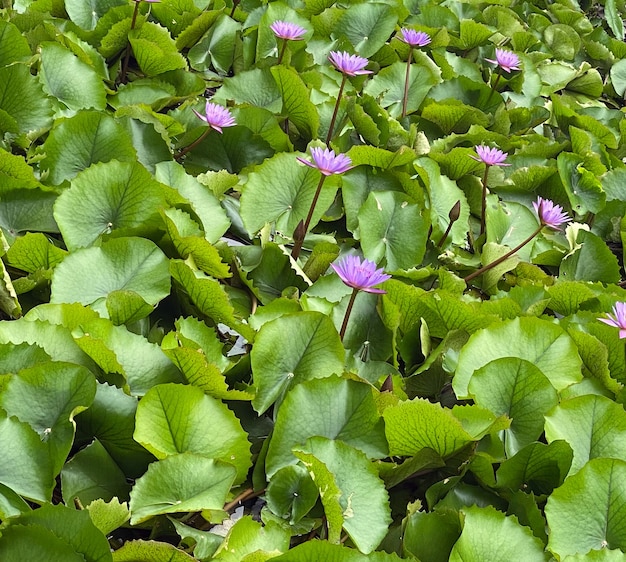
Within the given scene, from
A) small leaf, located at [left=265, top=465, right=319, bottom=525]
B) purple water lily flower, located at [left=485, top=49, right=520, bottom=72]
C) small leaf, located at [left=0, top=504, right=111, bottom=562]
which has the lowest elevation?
purple water lily flower, located at [left=485, top=49, right=520, bottom=72]

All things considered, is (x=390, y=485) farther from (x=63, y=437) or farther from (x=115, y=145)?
(x=115, y=145)

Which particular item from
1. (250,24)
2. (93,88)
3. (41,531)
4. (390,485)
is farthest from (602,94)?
(41,531)

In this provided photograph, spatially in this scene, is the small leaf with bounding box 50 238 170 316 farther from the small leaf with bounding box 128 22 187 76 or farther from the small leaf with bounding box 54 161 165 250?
the small leaf with bounding box 128 22 187 76

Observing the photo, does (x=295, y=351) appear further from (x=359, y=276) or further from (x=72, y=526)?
(x=72, y=526)

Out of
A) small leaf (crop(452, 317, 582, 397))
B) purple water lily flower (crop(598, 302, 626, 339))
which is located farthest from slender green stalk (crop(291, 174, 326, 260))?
purple water lily flower (crop(598, 302, 626, 339))

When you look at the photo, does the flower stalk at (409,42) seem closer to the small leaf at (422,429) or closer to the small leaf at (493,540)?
the small leaf at (422,429)

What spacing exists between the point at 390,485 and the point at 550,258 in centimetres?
55

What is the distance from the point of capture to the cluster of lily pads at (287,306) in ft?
2.28

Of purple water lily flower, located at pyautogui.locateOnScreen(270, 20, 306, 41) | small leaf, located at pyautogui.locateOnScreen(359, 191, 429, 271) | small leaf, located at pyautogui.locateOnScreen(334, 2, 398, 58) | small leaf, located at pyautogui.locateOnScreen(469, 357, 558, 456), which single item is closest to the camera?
small leaf, located at pyautogui.locateOnScreen(469, 357, 558, 456)

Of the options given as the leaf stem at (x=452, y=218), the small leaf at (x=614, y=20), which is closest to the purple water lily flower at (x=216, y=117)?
the leaf stem at (x=452, y=218)

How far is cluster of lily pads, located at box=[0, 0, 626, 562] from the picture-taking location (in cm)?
70

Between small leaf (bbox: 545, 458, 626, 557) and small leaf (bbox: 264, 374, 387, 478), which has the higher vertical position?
small leaf (bbox: 264, 374, 387, 478)

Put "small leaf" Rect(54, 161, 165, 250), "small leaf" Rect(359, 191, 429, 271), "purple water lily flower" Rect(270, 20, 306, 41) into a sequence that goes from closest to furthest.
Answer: "small leaf" Rect(54, 161, 165, 250), "small leaf" Rect(359, 191, 429, 271), "purple water lily flower" Rect(270, 20, 306, 41)

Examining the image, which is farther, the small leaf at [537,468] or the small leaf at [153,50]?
the small leaf at [153,50]
